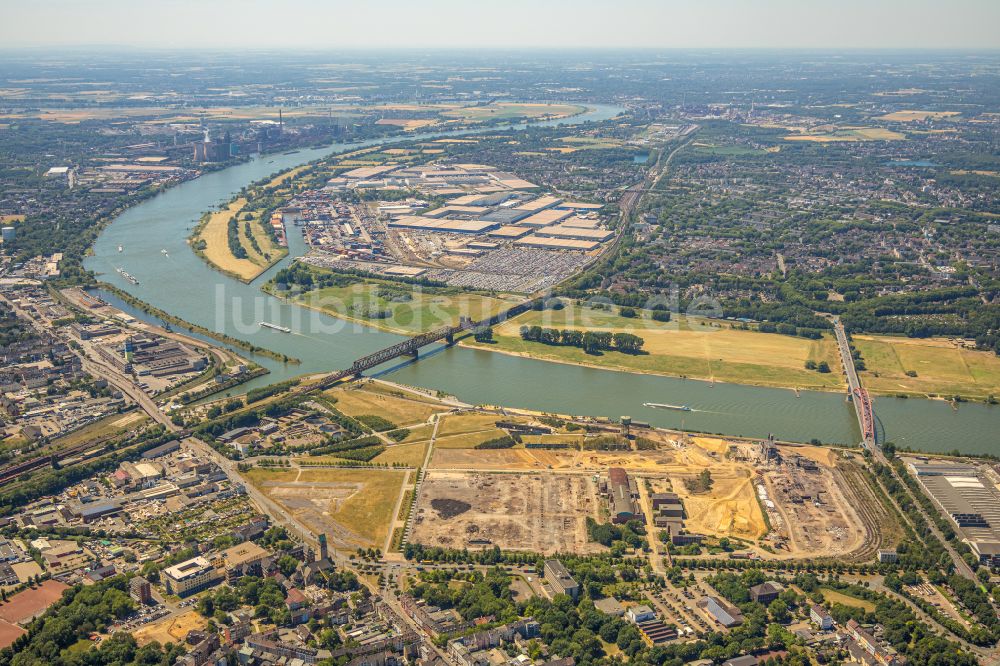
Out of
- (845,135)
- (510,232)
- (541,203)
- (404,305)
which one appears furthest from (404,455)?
(845,135)

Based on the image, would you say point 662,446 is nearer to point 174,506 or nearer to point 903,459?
point 903,459

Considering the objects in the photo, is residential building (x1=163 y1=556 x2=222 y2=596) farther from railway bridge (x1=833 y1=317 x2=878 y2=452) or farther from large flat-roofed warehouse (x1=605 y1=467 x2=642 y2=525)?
railway bridge (x1=833 y1=317 x2=878 y2=452)

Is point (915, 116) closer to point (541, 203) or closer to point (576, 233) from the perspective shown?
point (541, 203)

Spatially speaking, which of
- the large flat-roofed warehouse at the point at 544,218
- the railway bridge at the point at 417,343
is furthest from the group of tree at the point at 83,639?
the large flat-roofed warehouse at the point at 544,218

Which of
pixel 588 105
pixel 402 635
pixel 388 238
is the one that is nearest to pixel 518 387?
pixel 402 635

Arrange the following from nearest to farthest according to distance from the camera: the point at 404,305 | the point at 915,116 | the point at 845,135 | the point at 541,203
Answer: the point at 404,305
the point at 541,203
the point at 845,135
the point at 915,116

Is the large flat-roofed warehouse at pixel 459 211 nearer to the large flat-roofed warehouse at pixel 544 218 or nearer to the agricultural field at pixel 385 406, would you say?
the large flat-roofed warehouse at pixel 544 218

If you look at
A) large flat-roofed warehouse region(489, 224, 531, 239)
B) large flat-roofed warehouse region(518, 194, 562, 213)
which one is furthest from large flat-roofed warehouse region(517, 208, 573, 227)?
large flat-roofed warehouse region(489, 224, 531, 239)
